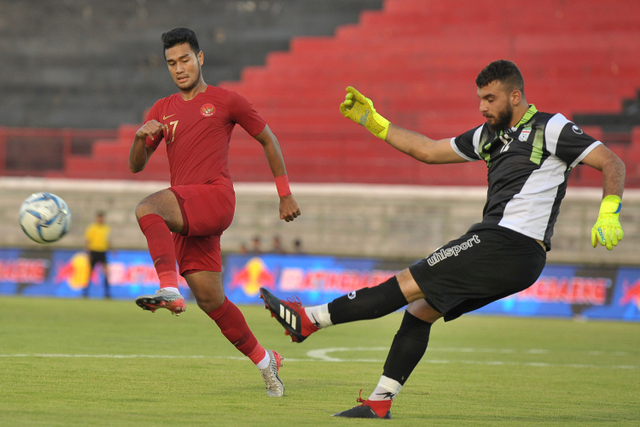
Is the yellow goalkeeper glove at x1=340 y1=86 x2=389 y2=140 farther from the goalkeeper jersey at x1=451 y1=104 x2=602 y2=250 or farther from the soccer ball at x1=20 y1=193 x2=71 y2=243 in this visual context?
the soccer ball at x1=20 y1=193 x2=71 y2=243

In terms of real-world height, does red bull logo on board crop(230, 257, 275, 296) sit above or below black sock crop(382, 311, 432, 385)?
below

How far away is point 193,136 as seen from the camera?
5582mm

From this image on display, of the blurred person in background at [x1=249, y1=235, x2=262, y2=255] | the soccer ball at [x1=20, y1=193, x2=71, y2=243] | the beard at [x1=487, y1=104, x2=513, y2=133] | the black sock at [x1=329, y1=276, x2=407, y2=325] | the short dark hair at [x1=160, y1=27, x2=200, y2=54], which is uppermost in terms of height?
the short dark hair at [x1=160, y1=27, x2=200, y2=54]

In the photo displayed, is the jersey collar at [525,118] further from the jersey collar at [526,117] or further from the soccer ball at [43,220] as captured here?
the soccer ball at [43,220]

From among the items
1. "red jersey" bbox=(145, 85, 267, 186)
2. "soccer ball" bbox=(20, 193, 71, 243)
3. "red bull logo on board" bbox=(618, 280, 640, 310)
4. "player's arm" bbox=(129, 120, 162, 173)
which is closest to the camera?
"player's arm" bbox=(129, 120, 162, 173)

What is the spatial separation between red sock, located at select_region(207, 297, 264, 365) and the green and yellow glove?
91.7 inches

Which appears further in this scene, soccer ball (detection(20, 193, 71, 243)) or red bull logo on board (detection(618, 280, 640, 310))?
red bull logo on board (detection(618, 280, 640, 310))

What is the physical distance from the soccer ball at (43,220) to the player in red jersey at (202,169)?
1.38 metres

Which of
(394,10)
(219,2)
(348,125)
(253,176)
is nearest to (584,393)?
(253,176)

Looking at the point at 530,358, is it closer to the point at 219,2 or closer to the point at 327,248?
the point at 327,248

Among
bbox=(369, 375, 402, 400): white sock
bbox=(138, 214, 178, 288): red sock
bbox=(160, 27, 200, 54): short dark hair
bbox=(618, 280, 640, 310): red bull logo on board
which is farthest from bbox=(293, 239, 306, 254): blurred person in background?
bbox=(369, 375, 402, 400): white sock

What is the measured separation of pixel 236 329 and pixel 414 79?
16.5 m

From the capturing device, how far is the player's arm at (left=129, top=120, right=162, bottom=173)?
5.33 metres

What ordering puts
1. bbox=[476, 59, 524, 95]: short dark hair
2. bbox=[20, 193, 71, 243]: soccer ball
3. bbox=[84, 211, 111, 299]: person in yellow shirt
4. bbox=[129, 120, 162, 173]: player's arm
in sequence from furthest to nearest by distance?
bbox=[84, 211, 111, 299]: person in yellow shirt
bbox=[20, 193, 71, 243]: soccer ball
bbox=[129, 120, 162, 173]: player's arm
bbox=[476, 59, 524, 95]: short dark hair
